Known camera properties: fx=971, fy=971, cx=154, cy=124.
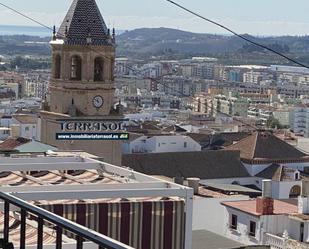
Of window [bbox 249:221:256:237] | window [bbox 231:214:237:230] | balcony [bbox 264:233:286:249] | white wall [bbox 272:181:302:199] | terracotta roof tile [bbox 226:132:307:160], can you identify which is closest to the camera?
balcony [bbox 264:233:286:249]

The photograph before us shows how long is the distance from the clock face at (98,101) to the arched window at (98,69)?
1.70ft

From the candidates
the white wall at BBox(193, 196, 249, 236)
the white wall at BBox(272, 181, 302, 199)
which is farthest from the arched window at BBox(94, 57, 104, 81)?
the white wall at BBox(193, 196, 249, 236)

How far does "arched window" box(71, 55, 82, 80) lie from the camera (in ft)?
85.8

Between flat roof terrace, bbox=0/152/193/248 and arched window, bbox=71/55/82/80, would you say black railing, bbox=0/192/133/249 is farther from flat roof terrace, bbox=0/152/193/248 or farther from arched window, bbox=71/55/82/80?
arched window, bbox=71/55/82/80

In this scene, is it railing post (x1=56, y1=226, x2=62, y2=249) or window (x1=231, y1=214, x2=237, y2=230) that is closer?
railing post (x1=56, y1=226, x2=62, y2=249)

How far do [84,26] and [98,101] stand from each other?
2.07m

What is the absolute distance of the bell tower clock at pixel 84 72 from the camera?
2595 cm

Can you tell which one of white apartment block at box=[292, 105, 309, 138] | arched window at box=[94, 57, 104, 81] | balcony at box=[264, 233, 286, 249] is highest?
arched window at box=[94, 57, 104, 81]

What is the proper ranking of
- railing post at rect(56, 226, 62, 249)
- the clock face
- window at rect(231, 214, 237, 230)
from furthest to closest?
the clock face < window at rect(231, 214, 237, 230) < railing post at rect(56, 226, 62, 249)

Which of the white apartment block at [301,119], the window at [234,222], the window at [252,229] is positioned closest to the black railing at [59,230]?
the window at [252,229]

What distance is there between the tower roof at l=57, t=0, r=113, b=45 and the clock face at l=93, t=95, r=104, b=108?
5.00ft

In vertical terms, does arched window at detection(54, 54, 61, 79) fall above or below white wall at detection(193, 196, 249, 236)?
above

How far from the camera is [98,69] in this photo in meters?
26.2

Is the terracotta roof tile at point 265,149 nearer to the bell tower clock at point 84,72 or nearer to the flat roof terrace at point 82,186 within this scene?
the bell tower clock at point 84,72
